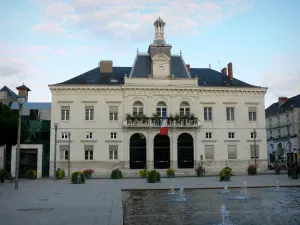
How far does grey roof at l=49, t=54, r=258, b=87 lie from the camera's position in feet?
153

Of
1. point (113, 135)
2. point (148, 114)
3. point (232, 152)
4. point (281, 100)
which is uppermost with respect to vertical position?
point (281, 100)

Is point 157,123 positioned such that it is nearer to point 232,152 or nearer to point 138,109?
point 138,109

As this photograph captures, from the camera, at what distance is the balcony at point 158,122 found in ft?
145

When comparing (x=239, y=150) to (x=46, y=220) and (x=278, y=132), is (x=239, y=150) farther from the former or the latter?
A: (x=46, y=220)

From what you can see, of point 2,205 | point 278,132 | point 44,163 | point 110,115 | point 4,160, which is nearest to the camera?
point 2,205

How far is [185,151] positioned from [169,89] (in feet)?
27.1

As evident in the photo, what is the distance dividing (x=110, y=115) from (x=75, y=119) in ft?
14.6

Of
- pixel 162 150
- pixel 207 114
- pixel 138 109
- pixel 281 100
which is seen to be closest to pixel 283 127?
pixel 281 100

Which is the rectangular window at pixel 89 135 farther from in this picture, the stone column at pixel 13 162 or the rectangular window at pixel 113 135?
the stone column at pixel 13 162

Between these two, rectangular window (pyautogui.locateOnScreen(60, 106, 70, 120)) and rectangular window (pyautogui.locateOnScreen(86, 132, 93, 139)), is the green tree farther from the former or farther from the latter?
rectangular window (pyautogui.locateOnScreen(86, 132, 93, 139))

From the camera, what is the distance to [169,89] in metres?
45.6

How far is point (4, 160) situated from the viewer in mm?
38938

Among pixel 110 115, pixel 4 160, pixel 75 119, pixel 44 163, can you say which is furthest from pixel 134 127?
pixel 4 160

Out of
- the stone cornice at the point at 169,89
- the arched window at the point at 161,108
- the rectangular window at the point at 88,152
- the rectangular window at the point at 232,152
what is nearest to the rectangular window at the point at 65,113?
the stone cornice at the point at 169,89
